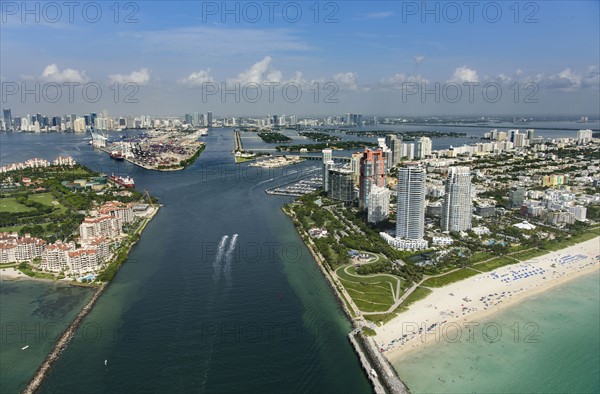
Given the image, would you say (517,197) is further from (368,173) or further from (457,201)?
(368,173)

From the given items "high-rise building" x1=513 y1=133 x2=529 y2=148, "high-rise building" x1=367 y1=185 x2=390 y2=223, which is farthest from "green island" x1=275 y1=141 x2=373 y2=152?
"high-rise building" x1=367 y1=185 x2=390 y2=223

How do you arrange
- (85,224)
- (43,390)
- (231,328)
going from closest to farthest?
(43,390) < (231,328) < (85,224)

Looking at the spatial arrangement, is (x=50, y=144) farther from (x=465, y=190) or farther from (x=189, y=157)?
(x=465, y=190)

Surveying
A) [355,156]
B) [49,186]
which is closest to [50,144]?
[49,186]

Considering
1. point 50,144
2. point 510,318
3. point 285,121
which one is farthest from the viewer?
point 285,121

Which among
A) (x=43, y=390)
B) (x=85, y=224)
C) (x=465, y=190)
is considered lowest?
(x=43, y=390)

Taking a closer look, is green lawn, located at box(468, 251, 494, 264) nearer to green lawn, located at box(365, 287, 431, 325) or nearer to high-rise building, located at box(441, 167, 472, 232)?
high-rise building, located at box(441, 167, 472, 232)

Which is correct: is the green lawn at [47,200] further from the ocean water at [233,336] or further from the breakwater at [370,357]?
the breakwater at [370,357]
